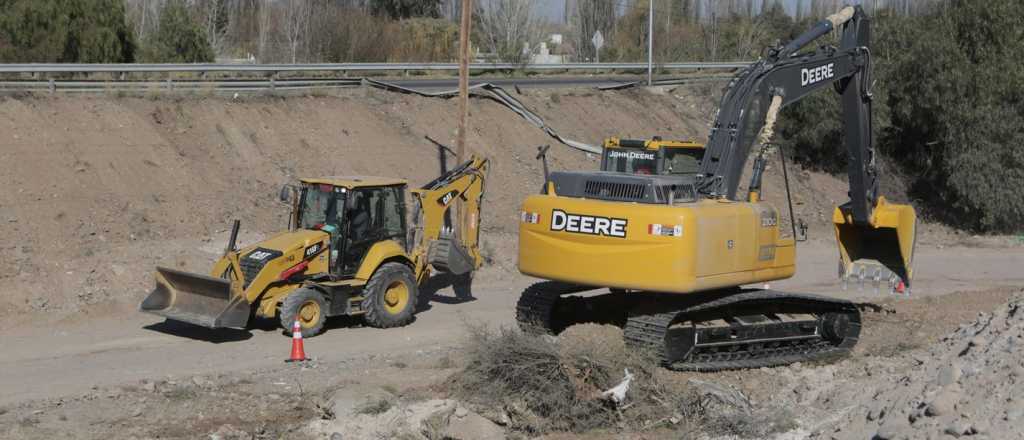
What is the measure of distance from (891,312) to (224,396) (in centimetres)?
1041

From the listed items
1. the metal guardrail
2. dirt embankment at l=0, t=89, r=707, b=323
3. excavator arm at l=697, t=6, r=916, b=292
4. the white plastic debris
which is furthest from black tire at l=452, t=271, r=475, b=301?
the metal guardrail

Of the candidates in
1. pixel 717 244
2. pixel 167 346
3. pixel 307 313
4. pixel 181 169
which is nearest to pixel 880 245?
pixel 717 244

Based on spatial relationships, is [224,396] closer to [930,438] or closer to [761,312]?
[761,312]

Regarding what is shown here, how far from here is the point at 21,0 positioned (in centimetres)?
3438

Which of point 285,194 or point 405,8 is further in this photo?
point 405,8

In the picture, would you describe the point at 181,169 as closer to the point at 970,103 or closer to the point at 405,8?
the point at 970,103

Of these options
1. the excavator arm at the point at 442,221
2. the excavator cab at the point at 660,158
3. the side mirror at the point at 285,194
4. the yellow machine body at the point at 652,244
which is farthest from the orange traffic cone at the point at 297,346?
the excavator cab at the point at 660,158

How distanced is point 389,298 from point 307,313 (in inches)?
54.4

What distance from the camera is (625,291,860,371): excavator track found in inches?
524

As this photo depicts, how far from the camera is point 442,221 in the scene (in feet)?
61.0

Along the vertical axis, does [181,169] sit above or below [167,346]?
above

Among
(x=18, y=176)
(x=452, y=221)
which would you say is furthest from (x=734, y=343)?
(x=18, y=176)

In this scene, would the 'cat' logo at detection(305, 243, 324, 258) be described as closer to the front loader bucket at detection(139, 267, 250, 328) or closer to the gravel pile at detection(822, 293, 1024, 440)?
the front loader bucket at detection(139, 267, 250, 328)

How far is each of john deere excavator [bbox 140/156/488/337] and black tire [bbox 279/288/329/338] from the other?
14 millimetres
